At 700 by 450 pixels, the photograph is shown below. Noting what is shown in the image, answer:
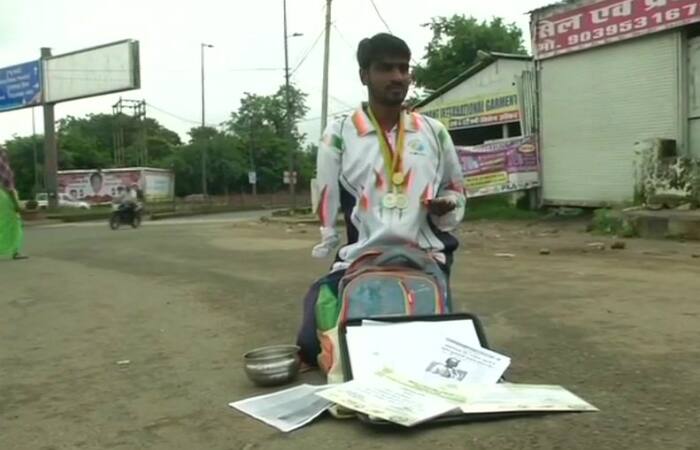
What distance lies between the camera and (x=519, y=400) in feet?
11.1

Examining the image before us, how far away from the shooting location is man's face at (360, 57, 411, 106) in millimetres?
4047

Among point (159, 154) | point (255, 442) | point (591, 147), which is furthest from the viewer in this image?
point (159, 154)

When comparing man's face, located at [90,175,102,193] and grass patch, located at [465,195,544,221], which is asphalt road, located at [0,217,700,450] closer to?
grass patch, located at [465,195,544,221]

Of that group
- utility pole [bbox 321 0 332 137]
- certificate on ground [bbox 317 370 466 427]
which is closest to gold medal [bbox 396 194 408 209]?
certificate on ground [bbox 317 370 466 427]

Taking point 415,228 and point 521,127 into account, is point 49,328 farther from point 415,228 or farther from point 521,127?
point 521,127

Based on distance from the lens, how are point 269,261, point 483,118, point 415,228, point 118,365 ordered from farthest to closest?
point 483,118, point 269,261, point 118,365, point 415,228

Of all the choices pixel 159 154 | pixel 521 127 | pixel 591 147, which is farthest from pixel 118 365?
pixel 159 154

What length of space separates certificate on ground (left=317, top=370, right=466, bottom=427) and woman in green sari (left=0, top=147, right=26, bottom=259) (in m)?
10.7

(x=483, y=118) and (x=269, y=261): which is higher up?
(x=483, y=118)

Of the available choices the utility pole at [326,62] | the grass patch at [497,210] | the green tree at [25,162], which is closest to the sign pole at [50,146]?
the utility pole at [326,62]

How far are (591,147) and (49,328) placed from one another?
49.3 feet

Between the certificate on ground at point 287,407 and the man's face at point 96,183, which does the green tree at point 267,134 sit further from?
the certificate on ground at point 287,407

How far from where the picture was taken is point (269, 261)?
11.4m

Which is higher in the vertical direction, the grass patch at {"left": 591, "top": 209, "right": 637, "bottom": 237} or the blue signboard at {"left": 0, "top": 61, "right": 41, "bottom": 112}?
the blue signboard at {"left": 0, "top": 61, "right": 41, "bottom": 112}
